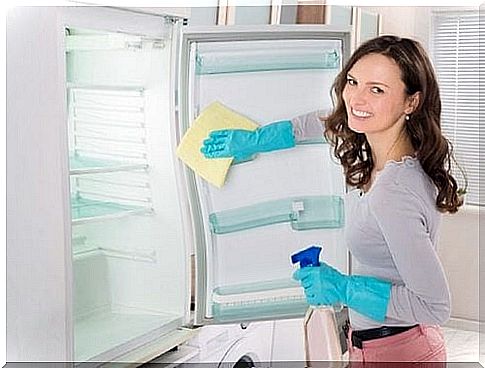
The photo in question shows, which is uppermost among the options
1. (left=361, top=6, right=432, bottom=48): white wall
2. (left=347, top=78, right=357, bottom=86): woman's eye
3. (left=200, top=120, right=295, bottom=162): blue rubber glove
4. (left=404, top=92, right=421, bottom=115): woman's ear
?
(left=361, top=6, right=432, bottom=48): white wall

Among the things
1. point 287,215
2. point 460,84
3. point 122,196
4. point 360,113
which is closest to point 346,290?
point 287,215

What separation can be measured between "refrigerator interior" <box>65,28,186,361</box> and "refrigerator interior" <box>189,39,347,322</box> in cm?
9

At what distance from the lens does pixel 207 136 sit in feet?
6.08

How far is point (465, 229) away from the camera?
71.4 inches

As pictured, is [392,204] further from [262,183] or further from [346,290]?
[262,183]

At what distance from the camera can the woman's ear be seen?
1714mm

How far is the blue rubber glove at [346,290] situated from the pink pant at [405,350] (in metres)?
0.08

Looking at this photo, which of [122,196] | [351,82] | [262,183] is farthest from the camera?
[122,196]

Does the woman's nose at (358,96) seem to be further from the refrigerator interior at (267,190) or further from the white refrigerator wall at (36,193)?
the white refrigerator wall at (36,193)

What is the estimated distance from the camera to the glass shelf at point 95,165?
1.83 m

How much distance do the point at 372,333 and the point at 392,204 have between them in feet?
0.94

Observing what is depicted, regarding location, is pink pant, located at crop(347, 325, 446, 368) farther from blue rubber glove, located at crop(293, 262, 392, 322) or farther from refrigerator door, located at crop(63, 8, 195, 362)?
refrigerator door, located at crop(63, 8, 195, 362)

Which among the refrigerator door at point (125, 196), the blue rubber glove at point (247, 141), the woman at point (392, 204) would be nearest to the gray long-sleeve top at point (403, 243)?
the woman at point (392, 204)

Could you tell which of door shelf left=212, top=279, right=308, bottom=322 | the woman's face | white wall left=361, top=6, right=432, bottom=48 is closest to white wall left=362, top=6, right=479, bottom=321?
white wall left=361, top=6, right=432, bottom=48
